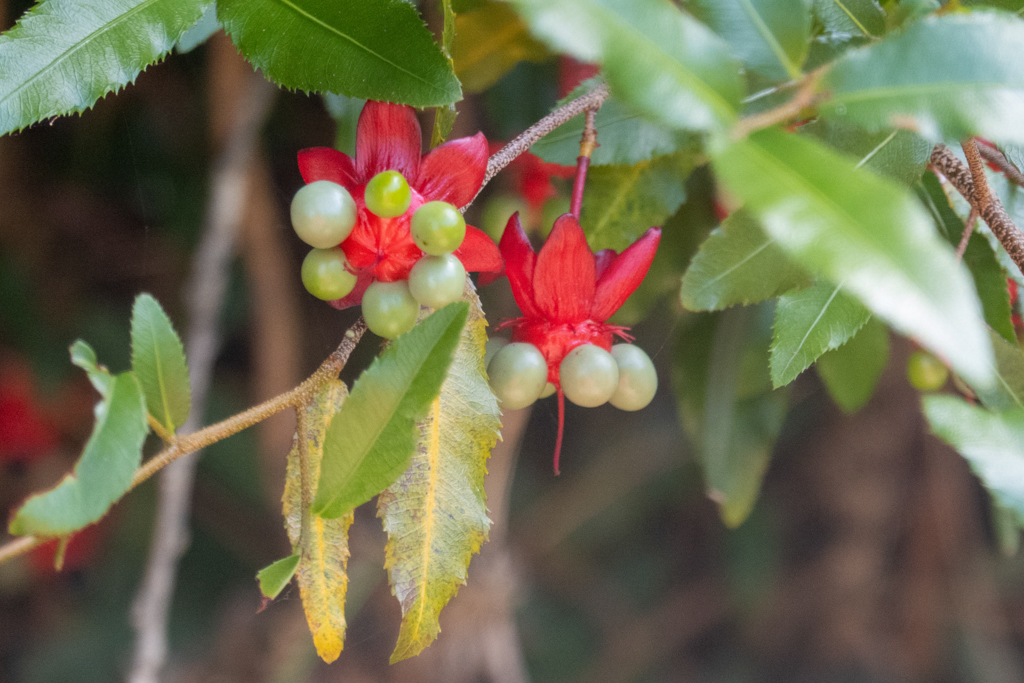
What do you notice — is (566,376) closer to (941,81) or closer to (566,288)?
(566,288)

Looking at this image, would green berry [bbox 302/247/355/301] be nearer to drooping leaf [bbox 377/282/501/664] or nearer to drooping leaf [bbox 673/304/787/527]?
drooping leaf [bbox 377/282/501/664]

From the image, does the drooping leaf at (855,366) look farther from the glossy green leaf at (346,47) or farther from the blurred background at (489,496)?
the glossy green leaf at (346,47)

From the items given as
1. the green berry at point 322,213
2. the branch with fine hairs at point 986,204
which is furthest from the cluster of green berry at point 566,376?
the branch with fine hairs at point 986,204

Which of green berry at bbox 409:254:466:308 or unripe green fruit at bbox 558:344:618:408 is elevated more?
green berry at bbox 409:254:466:308

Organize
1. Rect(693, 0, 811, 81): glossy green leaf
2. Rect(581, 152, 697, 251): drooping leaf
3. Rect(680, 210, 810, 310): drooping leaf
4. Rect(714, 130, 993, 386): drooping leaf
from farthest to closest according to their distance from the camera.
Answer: Rect(581, 152, 697, 251): drooping leaf, Rect(680, 210, 810, 310): drooping leaf, Rect(693, 0, 811, 81): glossy green leaf, Rect(714, 130, 993, 386): drooping leaf

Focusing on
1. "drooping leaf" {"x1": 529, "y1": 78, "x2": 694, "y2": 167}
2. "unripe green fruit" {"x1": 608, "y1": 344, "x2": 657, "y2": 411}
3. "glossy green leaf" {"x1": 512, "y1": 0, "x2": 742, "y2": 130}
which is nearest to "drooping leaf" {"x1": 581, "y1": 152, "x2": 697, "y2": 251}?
"drooping leaf" {"x1": 529, "y1": 78, "x2": 694, "y2": 167}

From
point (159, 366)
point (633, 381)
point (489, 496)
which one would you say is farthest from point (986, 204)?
point (489, 496)
